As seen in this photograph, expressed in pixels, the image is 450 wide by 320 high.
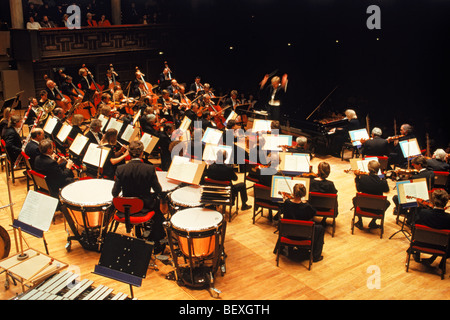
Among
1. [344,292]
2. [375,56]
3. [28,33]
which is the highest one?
[28,33]

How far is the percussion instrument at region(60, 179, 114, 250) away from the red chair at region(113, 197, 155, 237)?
0.25m

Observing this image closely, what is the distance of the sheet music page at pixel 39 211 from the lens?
16.5 ft

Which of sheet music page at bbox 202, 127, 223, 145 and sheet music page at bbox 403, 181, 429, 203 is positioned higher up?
sheet music page at bbox 202, 127, 223, 145

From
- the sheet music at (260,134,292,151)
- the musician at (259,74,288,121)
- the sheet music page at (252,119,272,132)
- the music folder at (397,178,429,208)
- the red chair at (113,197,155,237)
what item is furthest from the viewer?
the musician at (259,74,288,121)

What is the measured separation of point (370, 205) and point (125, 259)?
13.5ft

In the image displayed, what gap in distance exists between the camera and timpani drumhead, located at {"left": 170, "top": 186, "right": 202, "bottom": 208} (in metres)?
6.01

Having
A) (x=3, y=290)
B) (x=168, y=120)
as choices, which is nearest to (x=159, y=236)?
(x=3, y=290)

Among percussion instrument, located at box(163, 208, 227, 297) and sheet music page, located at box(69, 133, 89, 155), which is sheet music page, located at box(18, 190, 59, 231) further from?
sheet music page, located at box(69, 133, 89, 155)

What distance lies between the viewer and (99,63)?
1532 centimetres

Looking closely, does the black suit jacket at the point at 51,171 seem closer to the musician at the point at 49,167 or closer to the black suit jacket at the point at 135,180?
the musician at the point at 49,167

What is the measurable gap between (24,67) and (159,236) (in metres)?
10.1

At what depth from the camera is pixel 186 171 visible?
634 centimetres

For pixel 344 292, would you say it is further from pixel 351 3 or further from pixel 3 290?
pixel 351 3

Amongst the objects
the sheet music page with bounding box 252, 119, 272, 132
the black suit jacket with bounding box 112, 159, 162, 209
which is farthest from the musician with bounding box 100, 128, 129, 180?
the sheet music page with bounding box 252, 119, 272, 132
